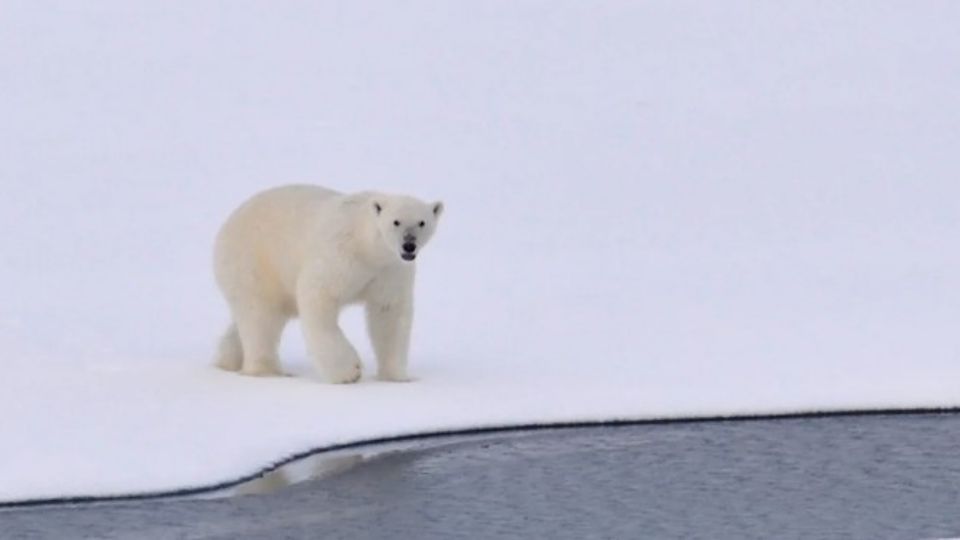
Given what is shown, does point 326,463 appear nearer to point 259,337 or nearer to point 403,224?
point 403,224

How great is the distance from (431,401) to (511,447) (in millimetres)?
636

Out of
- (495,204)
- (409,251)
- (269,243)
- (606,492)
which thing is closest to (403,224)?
(409,251)

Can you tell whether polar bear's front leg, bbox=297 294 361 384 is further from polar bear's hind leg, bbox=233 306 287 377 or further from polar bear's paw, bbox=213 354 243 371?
polar bear's paw, bbox=213 354 243 371

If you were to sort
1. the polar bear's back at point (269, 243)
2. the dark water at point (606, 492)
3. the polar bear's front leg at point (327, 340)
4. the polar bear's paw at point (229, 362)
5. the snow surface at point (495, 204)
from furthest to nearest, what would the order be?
the polar bear's paw at point (229, 362)
the polar bear's back at point (269, 243)
the polar bear's front leg at point (327, 340)
the snow surface at point (495, 204)
the dark water at point (606, 492)

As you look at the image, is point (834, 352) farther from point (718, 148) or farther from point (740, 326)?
point (718, 148)

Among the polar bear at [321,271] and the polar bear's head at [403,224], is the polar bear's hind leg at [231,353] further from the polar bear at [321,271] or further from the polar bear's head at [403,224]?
the polar bear's head at [403,224]

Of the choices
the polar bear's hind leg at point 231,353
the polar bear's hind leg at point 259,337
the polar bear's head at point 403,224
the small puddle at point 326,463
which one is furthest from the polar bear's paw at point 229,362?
the small puddle at point 326,463

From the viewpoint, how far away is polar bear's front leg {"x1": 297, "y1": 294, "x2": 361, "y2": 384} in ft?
29.9

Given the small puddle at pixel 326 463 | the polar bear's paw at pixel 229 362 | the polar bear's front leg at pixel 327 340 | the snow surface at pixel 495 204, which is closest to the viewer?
the small puddle at pixel 326 463

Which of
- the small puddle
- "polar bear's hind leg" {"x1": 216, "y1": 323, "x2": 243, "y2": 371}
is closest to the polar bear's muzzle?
the small puddle

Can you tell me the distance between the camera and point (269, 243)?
9.48m

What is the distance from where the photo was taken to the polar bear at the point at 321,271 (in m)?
9.08

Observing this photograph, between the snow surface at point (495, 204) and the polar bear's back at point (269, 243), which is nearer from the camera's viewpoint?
the snow surface at point (495, 204)

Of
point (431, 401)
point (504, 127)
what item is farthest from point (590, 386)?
point (504, 127)
